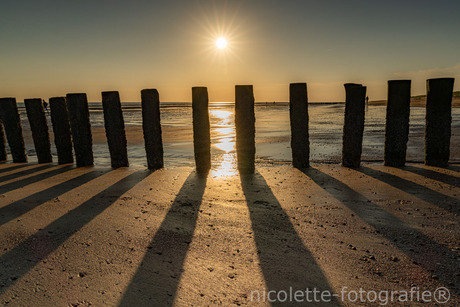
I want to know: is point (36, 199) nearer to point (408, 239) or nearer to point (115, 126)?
point (115, 126)

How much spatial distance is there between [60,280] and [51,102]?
5.51 meters

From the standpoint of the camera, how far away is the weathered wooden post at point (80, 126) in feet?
20.0

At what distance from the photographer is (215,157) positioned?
712 centimetres

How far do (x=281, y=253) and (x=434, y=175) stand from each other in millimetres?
3789

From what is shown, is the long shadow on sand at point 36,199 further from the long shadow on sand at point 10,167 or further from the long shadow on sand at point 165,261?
the long shadow on sand at point 10,167

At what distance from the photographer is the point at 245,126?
5.45 meters

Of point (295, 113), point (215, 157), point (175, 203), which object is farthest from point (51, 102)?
point (295, 113)

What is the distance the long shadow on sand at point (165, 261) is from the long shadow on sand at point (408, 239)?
6.08 feet

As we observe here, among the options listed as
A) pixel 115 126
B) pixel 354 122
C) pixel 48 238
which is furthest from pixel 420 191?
pixel 115 126

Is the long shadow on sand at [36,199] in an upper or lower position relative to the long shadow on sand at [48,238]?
upper

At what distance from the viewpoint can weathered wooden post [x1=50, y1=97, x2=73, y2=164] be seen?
20.9 feet

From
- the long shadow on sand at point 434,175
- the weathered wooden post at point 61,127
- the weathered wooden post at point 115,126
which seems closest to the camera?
the long shadow on sand at point 434,175

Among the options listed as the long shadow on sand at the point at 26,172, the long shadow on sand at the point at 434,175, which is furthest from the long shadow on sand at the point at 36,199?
the long shadow on sand at the point at 434,175

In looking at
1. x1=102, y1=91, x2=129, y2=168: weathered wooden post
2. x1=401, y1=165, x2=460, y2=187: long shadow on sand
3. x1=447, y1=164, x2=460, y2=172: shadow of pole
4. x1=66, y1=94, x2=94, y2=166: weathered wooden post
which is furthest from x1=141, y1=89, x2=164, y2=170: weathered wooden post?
x1=447, y1=164, x2=460, y2=172: shadow of pole
